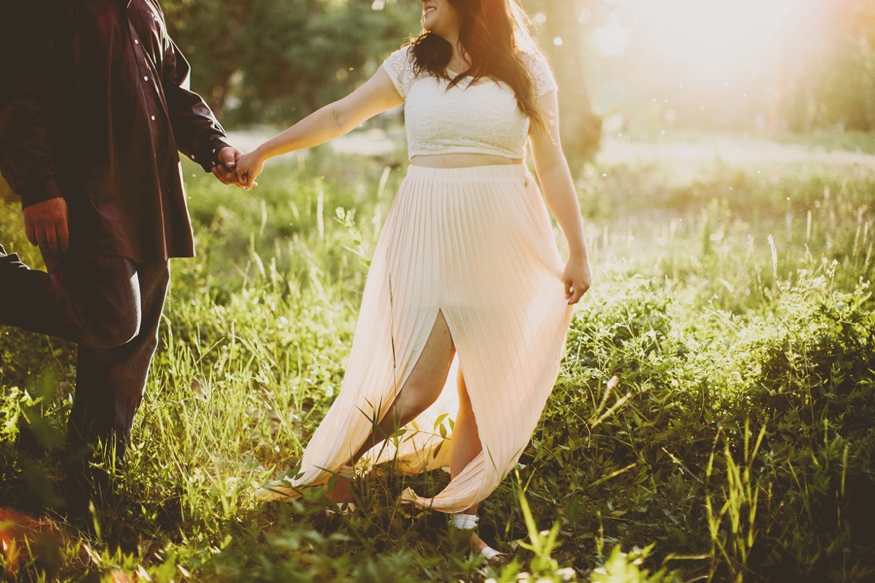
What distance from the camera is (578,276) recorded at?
2520 millimetres

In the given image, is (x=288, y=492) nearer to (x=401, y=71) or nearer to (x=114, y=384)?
(x=114, y=384)

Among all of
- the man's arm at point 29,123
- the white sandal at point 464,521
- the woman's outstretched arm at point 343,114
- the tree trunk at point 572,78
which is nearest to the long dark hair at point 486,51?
the woman's outstretched arm at point 343,114

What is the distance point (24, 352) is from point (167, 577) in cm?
250

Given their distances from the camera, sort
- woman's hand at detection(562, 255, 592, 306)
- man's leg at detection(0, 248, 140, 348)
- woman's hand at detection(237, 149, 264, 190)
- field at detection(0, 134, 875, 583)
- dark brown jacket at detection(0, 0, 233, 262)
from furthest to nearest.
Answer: woman's hand at detection(237, 149, 264, 190) → woman's hand at detection(562, 255, 592, 306) → man's leg at detection(0, 248, 140, 348) → dark brown jacket at detection(0, 0, 233, 262) → field at detection(0, 134, 875, 583)

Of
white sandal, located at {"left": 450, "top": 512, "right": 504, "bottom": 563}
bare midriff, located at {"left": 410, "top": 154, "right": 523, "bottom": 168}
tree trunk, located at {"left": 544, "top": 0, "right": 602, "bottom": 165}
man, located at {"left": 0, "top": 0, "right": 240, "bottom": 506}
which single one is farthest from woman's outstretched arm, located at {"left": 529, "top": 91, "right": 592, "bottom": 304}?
tree trunk, located at {"left": 544, "top": 0, "right": 602, "bottom": 165}

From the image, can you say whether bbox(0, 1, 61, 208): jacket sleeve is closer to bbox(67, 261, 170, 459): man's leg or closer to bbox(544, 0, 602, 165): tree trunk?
bbox(67, 261, 170, 459): man's leg

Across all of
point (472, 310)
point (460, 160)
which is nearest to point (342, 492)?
point (472, 310)

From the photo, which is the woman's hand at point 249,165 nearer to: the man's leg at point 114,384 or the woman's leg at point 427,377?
the man's leg at point 114,384

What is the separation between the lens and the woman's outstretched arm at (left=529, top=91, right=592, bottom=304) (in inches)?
98.2

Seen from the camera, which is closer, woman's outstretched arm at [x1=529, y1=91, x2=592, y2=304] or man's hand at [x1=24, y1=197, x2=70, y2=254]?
man's hand at [x1=24, y1=197, x2=70, y2=254]

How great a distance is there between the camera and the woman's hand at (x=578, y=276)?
252 cm

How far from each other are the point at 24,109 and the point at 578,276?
2.12 meters

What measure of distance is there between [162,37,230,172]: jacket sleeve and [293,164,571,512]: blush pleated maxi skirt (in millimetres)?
942

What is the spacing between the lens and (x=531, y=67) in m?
2.49
